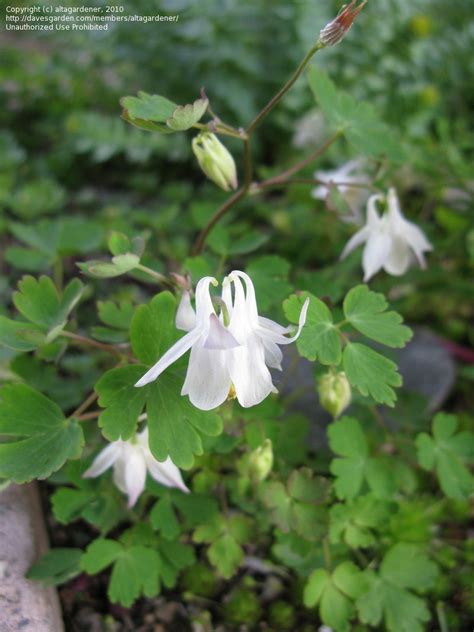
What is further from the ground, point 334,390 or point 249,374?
point 249,374

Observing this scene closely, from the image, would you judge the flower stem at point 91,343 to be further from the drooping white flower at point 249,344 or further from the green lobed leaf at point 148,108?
the green lobed leaf at point 148,108

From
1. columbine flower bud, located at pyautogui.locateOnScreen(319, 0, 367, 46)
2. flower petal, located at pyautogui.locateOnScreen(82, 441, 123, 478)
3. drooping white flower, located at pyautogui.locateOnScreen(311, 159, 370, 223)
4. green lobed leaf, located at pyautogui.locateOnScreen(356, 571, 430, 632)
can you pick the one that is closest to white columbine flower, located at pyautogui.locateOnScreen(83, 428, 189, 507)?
flower petal, located at pyautogui.locateOnScreen(82, 441, 123, 478)

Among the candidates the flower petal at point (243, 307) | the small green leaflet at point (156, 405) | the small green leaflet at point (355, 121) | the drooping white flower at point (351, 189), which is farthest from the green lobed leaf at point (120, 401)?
the drooping white flower at point (351, 189)

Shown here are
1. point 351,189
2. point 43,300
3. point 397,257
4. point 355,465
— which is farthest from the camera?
point 351,189

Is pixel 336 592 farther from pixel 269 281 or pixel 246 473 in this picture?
pixel 269 281

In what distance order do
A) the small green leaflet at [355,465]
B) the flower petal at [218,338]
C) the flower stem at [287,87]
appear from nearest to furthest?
the flower petal at [218,338] → the flower stem at [287,87] → the small green leaflet at [355,465]

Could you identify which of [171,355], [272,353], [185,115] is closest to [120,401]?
[171,355]

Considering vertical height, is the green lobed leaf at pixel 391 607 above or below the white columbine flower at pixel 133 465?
below
